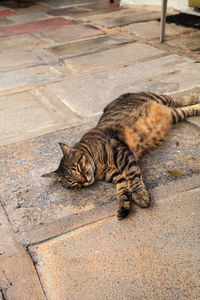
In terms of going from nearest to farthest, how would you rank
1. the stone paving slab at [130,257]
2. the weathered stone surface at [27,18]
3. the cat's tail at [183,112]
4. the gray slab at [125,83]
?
1. the stone paving slab at [130,257]
2. the cat's tail at [183,112]
3. the gray slab at [125,83]
4. the weathered stone surface at [27,18]

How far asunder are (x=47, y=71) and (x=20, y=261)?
373 centimetres

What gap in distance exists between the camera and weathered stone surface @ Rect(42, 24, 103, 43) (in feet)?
22.9

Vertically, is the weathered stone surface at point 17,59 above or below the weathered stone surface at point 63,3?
below

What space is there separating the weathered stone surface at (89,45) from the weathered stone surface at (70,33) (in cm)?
42

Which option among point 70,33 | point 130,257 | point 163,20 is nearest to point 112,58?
point 163,20

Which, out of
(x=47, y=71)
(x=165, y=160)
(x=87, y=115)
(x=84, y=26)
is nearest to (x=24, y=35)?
(x=84, y=26)

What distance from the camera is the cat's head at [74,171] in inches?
106

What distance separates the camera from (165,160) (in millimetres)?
2926

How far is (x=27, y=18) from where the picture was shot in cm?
935

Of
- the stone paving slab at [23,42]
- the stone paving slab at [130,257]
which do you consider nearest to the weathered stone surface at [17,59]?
the stone paving slab at [23,42]

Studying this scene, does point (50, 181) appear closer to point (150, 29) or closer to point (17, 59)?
point (17, 59)

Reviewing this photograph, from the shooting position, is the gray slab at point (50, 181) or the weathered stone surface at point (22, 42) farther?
the weathered stone surface at point (22, 42)

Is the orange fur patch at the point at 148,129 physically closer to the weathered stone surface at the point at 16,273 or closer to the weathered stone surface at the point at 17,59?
the weathered stone surface at the point at 16,273

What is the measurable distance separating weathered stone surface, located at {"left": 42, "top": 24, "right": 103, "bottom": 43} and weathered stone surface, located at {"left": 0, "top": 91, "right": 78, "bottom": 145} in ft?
9.33
